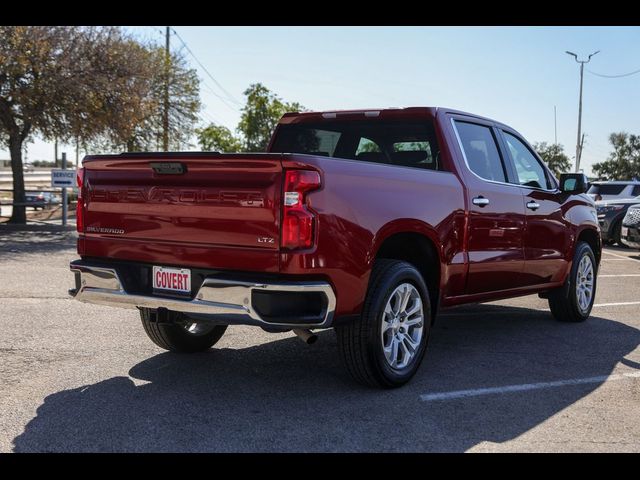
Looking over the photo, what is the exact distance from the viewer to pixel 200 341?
585cm

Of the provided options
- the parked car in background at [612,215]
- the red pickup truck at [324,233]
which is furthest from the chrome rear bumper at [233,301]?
the parked car in background at [612,215]

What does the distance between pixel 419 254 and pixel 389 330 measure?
79 centimetres

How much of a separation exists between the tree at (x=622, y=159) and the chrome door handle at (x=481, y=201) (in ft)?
257

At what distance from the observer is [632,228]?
14.8 metres

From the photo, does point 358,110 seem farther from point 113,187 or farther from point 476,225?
point 113,187

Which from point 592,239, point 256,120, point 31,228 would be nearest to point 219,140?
point 256,120

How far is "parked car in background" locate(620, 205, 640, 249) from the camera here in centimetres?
1470

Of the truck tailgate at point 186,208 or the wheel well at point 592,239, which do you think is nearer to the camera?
the truck tailgate at point 186,208

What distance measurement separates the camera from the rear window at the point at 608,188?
21.0 m

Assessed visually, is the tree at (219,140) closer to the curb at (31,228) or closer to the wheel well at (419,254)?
the curb at (31,228)

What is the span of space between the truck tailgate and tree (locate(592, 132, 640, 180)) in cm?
8041

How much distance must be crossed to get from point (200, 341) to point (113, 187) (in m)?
1.56

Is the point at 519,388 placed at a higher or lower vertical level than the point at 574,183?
lower

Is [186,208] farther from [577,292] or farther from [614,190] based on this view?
[614,190]
